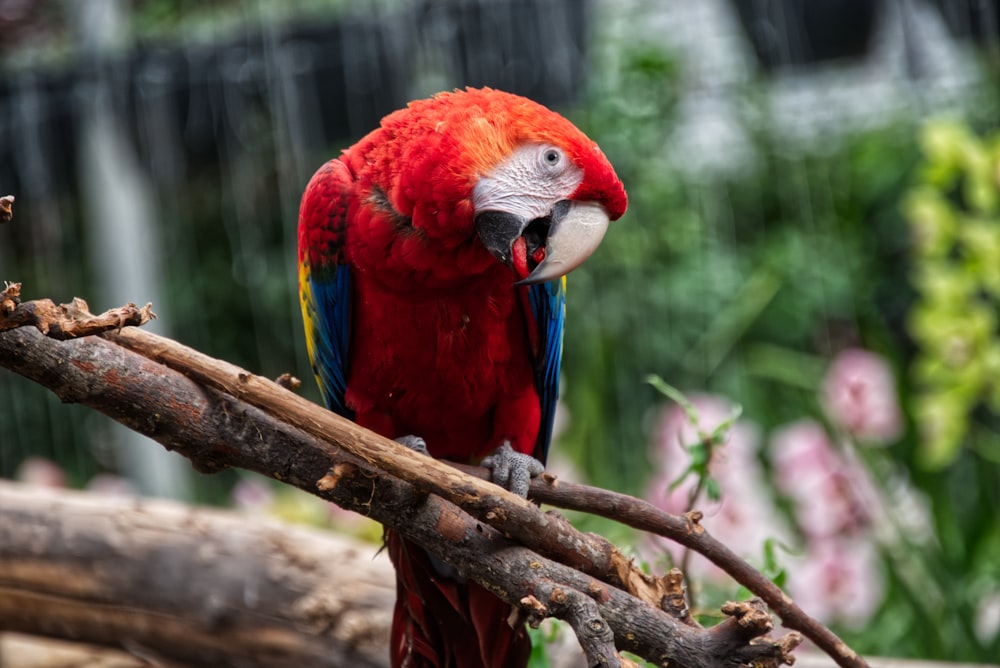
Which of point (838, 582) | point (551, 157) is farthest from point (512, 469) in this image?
point (838, 582)

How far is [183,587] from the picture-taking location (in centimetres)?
171

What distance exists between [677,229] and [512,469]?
2969mm

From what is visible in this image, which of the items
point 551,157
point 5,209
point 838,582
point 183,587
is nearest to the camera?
point 5,209

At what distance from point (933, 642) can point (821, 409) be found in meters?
0.52

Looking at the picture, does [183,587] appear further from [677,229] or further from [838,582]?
[677,229]

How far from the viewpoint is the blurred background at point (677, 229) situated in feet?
7.24

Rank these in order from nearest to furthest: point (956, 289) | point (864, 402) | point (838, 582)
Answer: point (956, 289) < point (838, 582) < point (864, 402)

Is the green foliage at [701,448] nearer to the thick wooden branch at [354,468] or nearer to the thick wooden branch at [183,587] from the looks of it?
the thick wooden branch at [354,468]

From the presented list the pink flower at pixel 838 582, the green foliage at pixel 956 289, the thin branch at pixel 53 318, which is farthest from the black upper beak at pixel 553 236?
the pink flower at pixel 838 582

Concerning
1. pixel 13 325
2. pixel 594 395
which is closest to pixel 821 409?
pixel 594 395

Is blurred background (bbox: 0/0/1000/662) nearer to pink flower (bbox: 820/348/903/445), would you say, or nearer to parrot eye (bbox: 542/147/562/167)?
pink flower (bbox: 820/348/903/445)

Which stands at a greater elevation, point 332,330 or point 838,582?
point 332,330

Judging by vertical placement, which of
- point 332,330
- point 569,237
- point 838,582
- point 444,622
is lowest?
point 838,582

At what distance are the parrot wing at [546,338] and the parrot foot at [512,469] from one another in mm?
163
